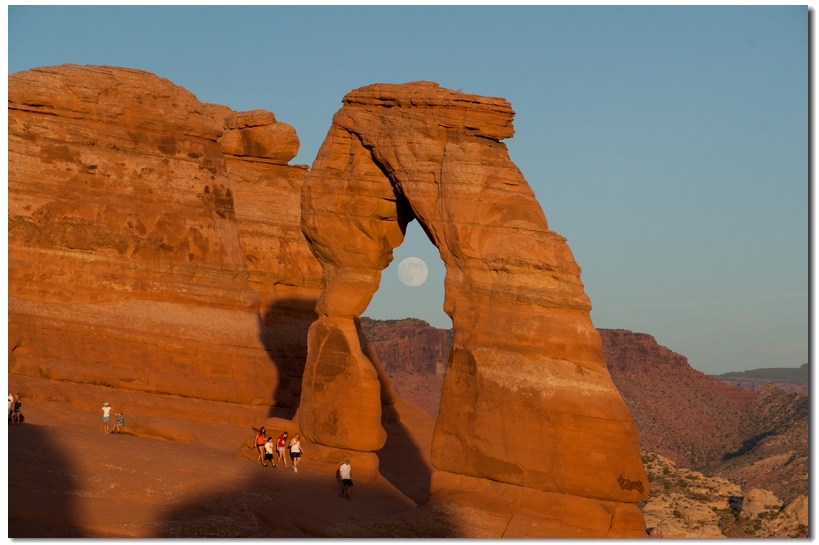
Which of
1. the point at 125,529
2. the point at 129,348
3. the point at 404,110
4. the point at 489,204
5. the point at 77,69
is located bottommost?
the point at 125,529

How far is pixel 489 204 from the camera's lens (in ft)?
70.8

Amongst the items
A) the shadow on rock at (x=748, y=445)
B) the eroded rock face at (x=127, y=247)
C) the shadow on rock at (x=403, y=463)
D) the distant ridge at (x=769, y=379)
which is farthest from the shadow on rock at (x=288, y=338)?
the distant ridge at (x=769, y=379)

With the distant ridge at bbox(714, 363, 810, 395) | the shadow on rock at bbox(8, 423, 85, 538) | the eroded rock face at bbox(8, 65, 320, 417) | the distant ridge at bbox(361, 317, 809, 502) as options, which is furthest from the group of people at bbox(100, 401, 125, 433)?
the distant ridge at bbox(714, 363, 810, 395)

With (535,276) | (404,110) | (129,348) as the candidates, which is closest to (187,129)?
(129,348)

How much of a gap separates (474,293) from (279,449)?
18.5 feet

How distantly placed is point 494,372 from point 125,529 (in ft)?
22.0

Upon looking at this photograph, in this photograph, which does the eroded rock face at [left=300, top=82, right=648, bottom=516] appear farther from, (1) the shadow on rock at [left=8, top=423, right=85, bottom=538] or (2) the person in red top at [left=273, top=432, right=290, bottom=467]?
(1) the shadow on rock at [left=8, top=423, right=85, bottom=538]

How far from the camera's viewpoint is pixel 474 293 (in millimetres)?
21406

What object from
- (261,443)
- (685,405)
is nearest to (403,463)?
(261,443)

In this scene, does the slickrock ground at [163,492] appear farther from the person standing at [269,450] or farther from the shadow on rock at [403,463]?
the shadow on rock at [403,463]

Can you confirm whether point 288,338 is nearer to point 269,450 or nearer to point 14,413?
point 269,450

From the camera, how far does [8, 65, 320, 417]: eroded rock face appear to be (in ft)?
103

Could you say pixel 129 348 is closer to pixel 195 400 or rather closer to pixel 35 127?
pixel 195 400

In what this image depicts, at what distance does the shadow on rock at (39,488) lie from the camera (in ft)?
55.6
